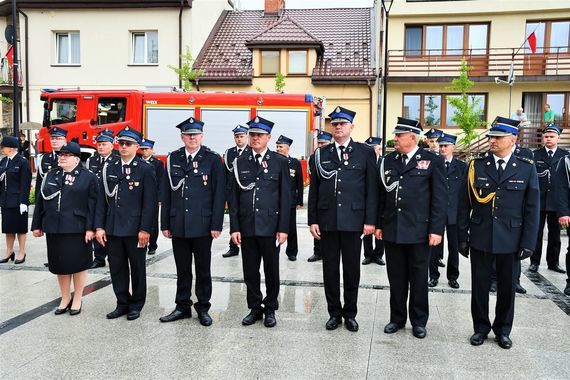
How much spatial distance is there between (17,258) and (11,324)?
3.26 m

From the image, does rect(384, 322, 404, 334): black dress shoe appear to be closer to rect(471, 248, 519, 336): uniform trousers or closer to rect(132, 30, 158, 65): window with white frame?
rect(471, 248, 519, 336): uniform trousers

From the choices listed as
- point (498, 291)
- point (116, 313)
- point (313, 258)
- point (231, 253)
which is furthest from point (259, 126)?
point (231, 253)

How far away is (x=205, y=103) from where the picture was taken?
51.5ft

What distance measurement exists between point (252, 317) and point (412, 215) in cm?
193

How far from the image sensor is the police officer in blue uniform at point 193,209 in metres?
5.33

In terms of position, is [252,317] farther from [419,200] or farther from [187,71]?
[187,71]

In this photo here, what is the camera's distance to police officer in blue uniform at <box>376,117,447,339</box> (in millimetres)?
4961

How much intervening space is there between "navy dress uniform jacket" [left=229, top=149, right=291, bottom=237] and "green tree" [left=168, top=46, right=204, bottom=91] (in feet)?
58.8

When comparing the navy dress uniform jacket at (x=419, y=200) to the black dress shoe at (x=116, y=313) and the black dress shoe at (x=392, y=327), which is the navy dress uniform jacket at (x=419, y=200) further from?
the black dress shoe at (x=116, y=313)

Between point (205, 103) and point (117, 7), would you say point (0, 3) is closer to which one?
point (117, 7)

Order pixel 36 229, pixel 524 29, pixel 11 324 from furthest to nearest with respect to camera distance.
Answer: pixel 524 29, pixel 36 229, pixel 11 324

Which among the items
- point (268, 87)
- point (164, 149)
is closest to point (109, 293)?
point (164, 149)

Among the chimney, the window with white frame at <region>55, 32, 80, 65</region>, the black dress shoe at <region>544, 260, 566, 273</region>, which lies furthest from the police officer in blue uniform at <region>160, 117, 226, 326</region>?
the chimney

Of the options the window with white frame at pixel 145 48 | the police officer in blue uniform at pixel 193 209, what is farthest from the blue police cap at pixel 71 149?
the window with white frame at pixel 145 48
